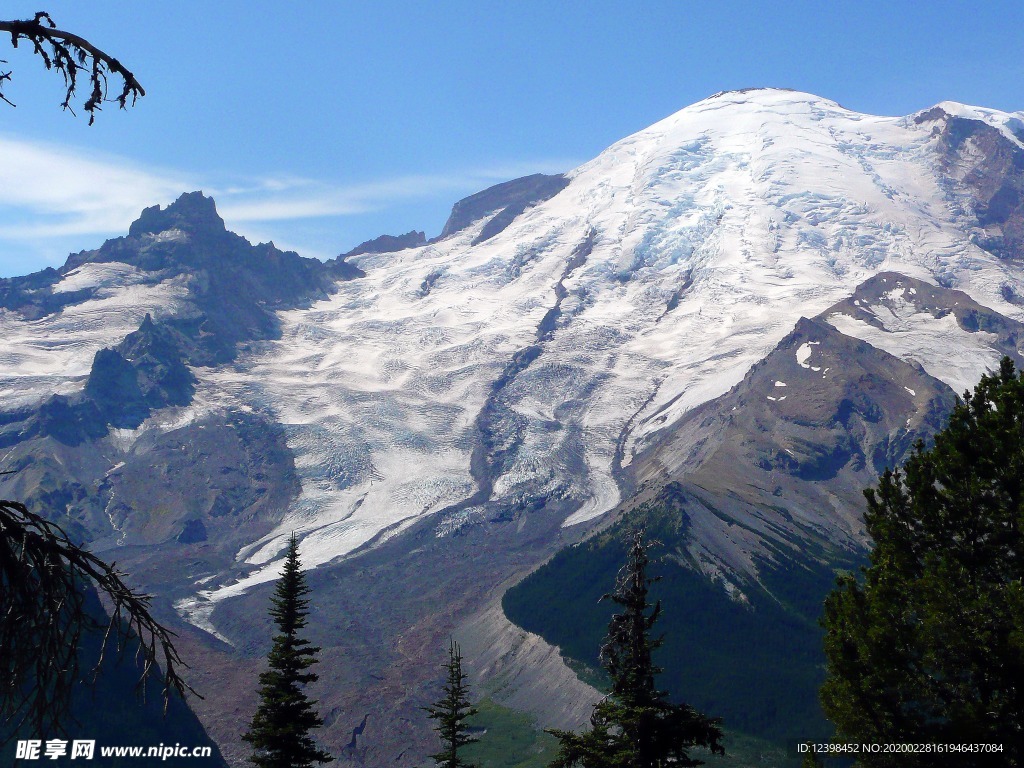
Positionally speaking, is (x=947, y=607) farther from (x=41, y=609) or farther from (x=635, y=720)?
(x=41, y=609)

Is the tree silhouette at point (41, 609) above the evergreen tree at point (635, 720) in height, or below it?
above

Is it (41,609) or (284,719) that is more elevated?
(41,609)

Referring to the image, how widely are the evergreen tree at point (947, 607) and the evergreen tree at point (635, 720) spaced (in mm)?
3356

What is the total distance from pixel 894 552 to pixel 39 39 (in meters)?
19.8

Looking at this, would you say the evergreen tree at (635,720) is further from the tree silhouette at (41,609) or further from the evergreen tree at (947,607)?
the tree silhouette at (41,609)

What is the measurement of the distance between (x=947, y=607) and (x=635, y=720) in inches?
248

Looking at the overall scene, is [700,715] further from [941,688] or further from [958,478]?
[958,478]

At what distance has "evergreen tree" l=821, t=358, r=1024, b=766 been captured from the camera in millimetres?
20297

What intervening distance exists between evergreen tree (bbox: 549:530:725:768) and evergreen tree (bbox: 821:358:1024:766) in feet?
11.0

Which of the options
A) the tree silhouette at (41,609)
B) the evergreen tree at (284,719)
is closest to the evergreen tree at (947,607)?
the tree silhouette at (41,609)

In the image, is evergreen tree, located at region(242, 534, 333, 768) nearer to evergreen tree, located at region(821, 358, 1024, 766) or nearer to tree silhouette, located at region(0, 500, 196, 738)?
evergreen tree, located at region(821, 358, 1024, 766)

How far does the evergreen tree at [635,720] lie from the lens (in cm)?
2180

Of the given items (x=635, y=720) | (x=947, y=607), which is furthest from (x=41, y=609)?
(x=947, y=607)

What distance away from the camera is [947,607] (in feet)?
68.7
